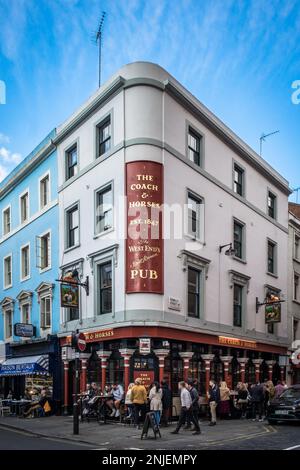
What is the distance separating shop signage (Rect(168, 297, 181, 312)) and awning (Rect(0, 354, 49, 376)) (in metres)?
7.84

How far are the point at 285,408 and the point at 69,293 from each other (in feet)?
31.7

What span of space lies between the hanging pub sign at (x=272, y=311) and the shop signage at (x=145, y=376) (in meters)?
9.64

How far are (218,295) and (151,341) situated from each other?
18.5 feet

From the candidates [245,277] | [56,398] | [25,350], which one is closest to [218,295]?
[245,277]

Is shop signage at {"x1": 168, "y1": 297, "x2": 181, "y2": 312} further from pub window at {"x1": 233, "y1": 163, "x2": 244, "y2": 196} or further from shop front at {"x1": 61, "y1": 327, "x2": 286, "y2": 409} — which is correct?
pub window at {"x1": 233, "y1": 163, "x2": 244, "y2": 196}

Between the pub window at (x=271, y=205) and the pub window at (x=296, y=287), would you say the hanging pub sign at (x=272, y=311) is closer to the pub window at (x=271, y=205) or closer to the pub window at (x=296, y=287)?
the pub window at (x=271, y=205)

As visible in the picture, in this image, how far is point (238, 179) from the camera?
28.5 metres

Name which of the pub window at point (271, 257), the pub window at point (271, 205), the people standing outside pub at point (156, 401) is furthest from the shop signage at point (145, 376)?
the pub window at point (271, 205)

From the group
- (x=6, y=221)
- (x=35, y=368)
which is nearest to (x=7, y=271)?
(x=6, y=221)

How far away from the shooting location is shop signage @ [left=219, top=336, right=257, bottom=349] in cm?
2434

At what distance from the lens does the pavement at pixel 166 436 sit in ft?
47.0

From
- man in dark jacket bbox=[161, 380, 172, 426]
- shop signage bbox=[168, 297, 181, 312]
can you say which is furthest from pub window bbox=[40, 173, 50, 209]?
man in dark jacket bbox=[161, 380, 172, 426]

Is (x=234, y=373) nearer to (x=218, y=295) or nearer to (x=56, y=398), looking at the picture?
(x=218, y=295)
